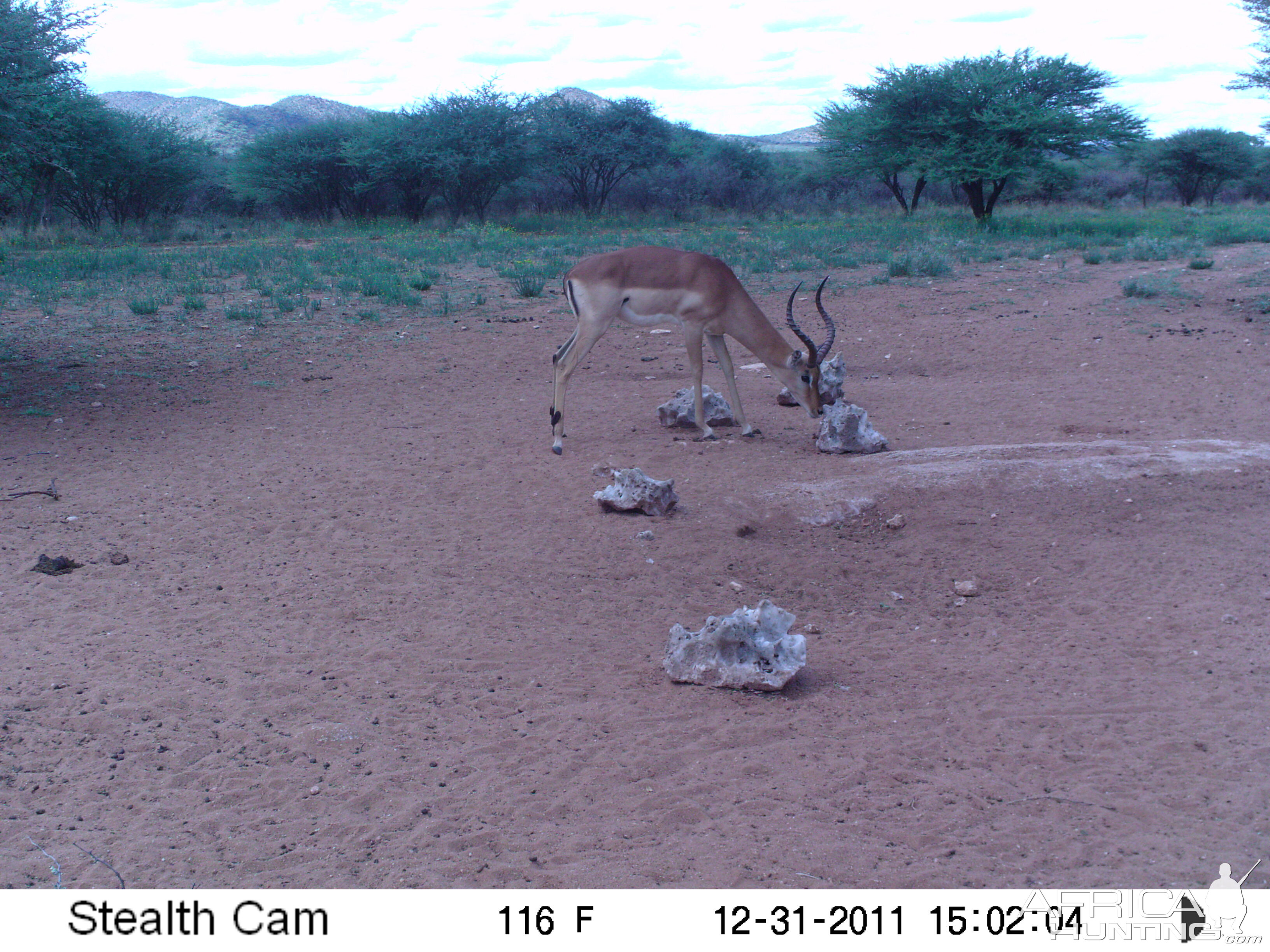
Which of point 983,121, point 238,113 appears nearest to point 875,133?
point 983,121

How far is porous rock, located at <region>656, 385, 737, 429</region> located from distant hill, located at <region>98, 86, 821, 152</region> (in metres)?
70.2

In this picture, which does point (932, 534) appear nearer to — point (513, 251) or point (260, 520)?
point (260, 520)

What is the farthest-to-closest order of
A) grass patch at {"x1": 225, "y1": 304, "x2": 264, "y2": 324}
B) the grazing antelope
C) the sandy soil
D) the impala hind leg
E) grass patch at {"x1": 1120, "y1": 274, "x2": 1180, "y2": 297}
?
grass patch at {"x1": 1120, "y1": 274, "x2": 1180, "y2": 297} → grass patch at {"x1": 225, "y1": 304, "x2": 264, "y2": 324} → the impala hind leg → the grazing antelope → the sandy soil

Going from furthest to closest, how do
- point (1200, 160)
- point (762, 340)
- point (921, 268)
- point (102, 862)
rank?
point (1200, 160), point (921, 268), point (762, 340), point (102, 862)

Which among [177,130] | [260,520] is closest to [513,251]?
[260,520]

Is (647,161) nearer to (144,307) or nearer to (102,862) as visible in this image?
(144,307)

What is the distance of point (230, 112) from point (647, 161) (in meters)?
70.2

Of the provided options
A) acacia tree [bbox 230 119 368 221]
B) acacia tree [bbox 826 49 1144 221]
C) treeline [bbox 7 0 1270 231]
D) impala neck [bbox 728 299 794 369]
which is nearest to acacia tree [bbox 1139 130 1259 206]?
treeline [bbox 7 0 1270 231]

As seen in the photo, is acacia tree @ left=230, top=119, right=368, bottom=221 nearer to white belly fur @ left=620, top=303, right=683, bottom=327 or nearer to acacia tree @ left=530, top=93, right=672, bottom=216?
acacia tree @ left=530, top=93, right=672, bottom=216

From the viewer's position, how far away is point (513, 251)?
20938 millimetres

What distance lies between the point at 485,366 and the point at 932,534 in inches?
249

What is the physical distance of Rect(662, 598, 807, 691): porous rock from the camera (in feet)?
14.3

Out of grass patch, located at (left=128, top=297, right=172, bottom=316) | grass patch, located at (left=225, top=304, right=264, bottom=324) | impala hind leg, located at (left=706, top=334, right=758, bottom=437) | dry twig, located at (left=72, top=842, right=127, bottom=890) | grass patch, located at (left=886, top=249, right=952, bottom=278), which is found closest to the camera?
dry twig, located at (left=72, top=842, right=127, bottom=890)

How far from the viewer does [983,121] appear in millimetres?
25219
